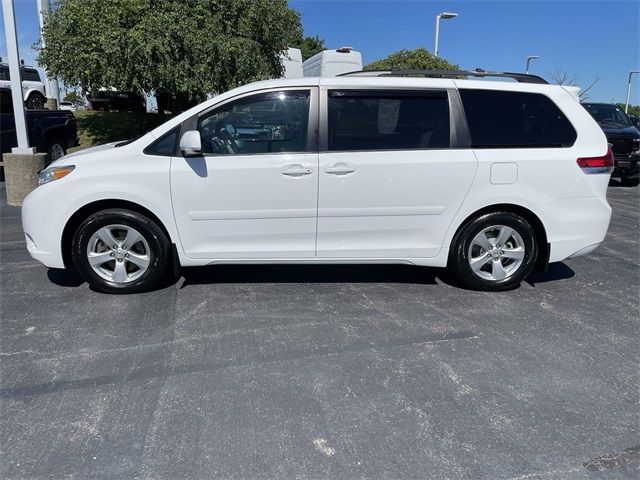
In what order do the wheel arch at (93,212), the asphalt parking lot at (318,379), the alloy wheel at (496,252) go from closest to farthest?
the asphalt parking lot at (318,379)
the wheel arch at (93,212)
the alloy wheel at (496,252)

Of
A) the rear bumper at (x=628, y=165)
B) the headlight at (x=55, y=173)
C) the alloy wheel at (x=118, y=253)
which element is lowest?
the alloy wheel at (x=118, y=253)

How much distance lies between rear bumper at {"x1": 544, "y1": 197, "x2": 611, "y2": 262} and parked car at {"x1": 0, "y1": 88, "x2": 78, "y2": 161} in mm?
9235

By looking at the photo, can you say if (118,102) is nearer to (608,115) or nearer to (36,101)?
(36,101)

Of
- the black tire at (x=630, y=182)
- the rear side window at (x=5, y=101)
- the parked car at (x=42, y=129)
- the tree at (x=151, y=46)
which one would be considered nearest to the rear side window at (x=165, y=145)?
the parked car at (x=42, y=129)

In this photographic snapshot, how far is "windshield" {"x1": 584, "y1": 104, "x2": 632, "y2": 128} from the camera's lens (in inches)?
505

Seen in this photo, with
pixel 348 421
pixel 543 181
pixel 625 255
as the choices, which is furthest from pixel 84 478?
pixel 625 255

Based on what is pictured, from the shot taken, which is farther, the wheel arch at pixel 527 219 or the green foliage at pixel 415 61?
the green foliage at pixel 415 61

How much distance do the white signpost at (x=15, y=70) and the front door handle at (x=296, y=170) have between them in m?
5.89

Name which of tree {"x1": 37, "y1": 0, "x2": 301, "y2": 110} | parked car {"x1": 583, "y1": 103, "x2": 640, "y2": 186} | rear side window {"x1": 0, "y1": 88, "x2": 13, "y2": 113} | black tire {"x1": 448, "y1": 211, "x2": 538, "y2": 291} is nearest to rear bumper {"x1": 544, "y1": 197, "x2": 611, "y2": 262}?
black tire {"x1": 448, "y1": 211, "x2": 538, "y2": 291}

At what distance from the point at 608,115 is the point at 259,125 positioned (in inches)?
472

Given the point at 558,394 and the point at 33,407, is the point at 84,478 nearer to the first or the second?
the point at 33,407

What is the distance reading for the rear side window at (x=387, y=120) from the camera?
4316 millimetres

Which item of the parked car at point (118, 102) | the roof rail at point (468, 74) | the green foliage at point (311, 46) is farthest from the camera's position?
the green foliage at point (311, 46)

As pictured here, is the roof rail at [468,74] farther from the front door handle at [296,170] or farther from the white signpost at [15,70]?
the white signpost at [15,70]
